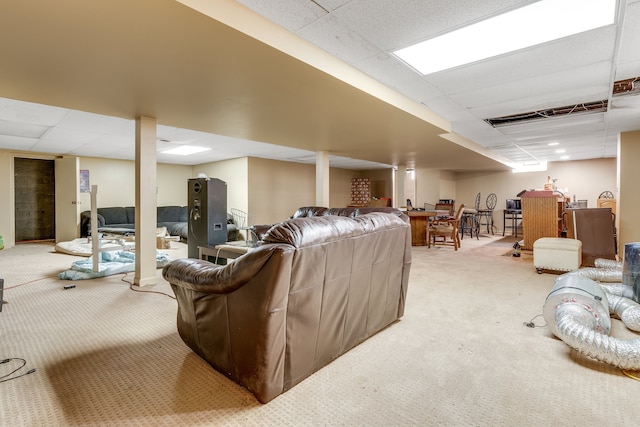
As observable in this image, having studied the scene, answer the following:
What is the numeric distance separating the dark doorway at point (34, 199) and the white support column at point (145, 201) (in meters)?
6.48

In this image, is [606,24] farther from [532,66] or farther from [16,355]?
[16,355]

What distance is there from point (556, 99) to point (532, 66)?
4.44ft

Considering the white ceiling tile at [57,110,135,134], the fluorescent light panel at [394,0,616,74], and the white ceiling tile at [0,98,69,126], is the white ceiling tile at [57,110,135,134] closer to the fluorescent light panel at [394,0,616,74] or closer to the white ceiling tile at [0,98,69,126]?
the white ceiling tile at [0,98,69,126]

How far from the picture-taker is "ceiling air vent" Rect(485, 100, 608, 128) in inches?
162

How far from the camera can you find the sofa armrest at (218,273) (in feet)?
4.86

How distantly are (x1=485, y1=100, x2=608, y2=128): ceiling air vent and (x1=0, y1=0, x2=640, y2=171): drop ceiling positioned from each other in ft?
0.51

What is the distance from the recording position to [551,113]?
14.8ft

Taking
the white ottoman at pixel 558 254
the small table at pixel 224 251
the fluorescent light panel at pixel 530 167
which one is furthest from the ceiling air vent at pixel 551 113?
the fluorescent light panel at pixel 530 167

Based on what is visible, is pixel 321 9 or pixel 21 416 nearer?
pixel 21 416

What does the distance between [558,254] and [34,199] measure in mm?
11367

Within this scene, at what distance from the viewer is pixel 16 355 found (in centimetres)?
206

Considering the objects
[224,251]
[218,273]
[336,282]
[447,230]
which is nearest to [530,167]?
[447,230]

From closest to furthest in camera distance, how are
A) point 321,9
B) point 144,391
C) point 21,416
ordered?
1. point 21,416
2. point 144,391
3. point 321,9

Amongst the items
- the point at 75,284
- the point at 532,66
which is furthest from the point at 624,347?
the point at 75,284
